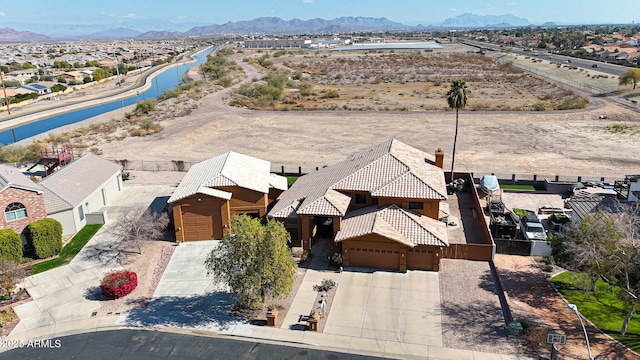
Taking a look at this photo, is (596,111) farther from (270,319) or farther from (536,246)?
(270,319)

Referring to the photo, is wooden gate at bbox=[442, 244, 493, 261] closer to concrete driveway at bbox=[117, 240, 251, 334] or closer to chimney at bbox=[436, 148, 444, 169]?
chimney at bbox=[436, 148, 444, 169]

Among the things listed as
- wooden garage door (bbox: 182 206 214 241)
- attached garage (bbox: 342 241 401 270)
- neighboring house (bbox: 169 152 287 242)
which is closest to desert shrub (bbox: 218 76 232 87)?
neighboring house (bbox: 169 152 287 242)

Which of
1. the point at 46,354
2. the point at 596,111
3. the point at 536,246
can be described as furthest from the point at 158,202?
the point at 596,111

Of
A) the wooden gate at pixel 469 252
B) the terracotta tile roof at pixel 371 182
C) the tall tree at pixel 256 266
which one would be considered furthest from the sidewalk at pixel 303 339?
the wooden gate at pixel 469 252

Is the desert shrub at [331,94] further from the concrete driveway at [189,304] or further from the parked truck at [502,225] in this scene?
the concrete driveway at [189,304]

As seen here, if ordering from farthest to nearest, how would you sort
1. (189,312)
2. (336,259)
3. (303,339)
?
(336,259)
(189,312)
(303,339)

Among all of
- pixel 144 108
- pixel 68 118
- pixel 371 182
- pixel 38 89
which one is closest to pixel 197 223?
pixel 371 182

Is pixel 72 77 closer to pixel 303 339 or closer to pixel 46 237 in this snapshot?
pixel 46 237
